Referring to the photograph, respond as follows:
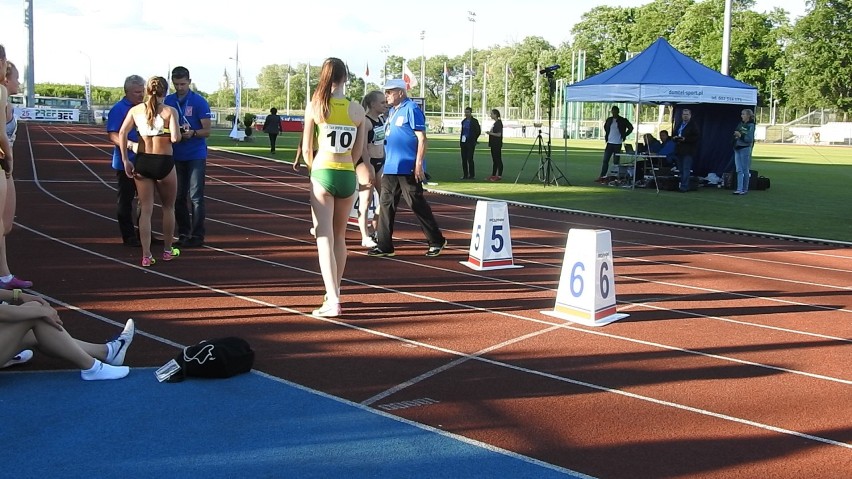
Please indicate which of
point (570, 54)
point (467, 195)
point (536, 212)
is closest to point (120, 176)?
point (536, 212)

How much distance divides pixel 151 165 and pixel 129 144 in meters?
0.95

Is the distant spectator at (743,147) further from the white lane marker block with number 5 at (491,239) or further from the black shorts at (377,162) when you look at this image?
the white lane marker block with number 5 at (491,239)

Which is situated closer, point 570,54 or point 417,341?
point 417,341

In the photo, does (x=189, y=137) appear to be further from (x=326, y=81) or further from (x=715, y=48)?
(x=715, y=48)

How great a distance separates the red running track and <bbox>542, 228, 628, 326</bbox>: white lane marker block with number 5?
167mm

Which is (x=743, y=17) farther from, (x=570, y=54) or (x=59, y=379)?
(x=59, y=379)

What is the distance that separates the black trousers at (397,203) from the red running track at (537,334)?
296mm

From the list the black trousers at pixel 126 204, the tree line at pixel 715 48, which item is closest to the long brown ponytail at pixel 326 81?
the black trousers at pixel 126 204

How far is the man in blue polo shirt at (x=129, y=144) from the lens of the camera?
9.74 m

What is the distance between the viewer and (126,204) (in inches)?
416

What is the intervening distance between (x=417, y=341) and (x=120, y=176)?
18.0 ft

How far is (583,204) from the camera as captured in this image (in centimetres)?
1772

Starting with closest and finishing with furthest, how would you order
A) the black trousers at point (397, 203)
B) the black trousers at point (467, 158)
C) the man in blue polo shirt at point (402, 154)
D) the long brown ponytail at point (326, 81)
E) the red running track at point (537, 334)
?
the red running track at point (537, 334) → the long brown ponytail at point (326, 81) → the man in blue polo shirt at point (402, 154) → the black trousers at point (397, 203) → the black trousers at point (467, 158)

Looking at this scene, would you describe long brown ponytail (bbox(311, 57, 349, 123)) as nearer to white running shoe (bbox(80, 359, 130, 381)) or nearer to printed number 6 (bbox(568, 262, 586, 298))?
printed number 6 (bbox(568, 262, 586, 298))
